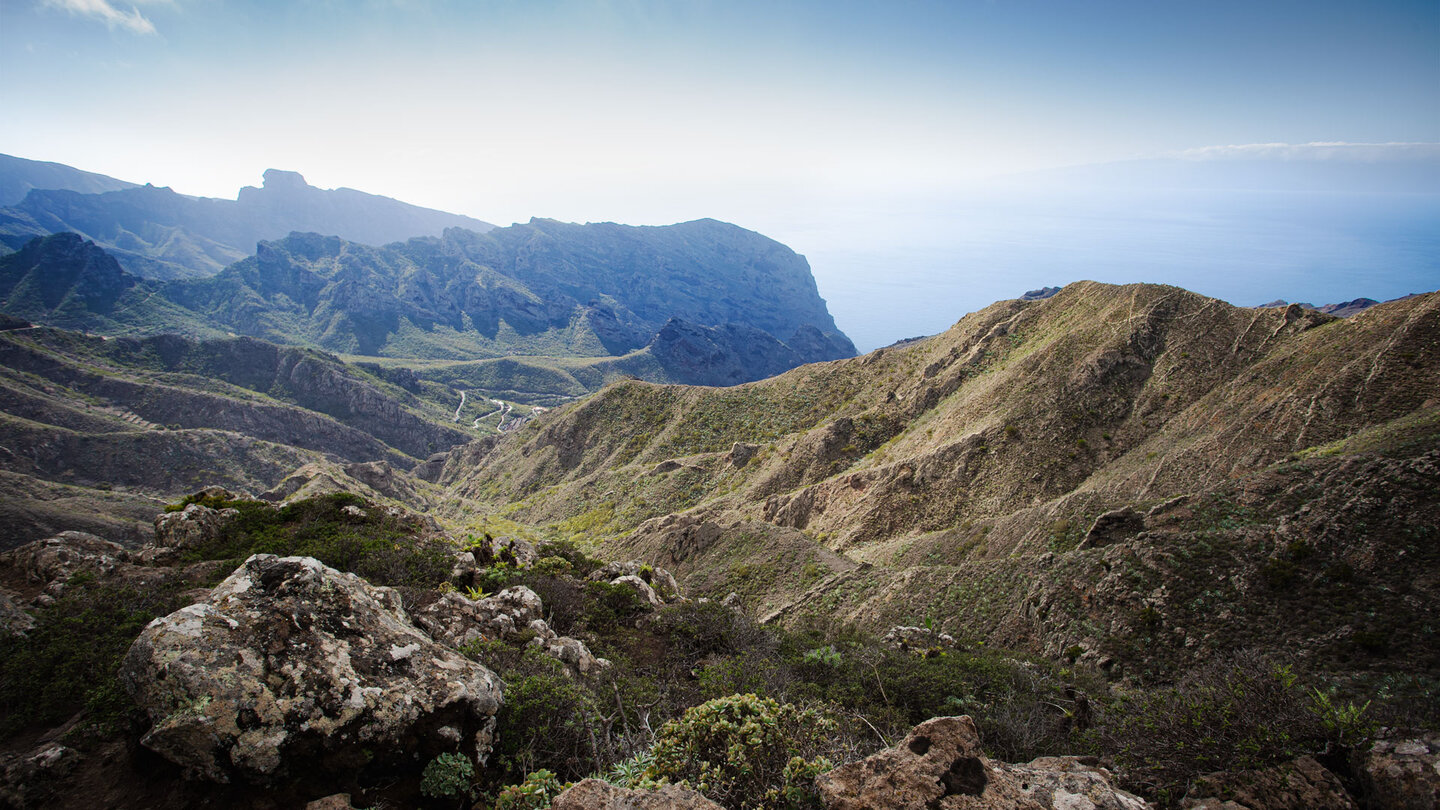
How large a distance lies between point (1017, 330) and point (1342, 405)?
27.2 metres

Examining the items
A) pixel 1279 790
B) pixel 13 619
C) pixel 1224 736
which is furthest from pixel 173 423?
pixel 1279 790

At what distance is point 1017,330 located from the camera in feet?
166

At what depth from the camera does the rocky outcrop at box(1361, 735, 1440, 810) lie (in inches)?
223

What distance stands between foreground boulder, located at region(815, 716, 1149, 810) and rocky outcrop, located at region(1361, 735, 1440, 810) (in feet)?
7.68

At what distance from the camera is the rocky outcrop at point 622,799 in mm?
5844

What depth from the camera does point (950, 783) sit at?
617 centimetres

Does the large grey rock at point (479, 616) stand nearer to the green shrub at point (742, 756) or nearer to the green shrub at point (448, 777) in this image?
the green shrub at point (448, 777)

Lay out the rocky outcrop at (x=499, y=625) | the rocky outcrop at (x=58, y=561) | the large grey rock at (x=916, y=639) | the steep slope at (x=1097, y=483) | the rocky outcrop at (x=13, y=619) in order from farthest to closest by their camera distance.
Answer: the large grey rock at (x=916, y=639) < the steep slope at (x=1097, y=483) < the rocky outcrop at (x=58, y=561) < the rocky outcrop at (x=499, y=625) < the rocky outcrop at (x=13, y=619)

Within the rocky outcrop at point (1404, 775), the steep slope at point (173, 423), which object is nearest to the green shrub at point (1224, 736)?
the rocky outcrop at point (1404, 775)

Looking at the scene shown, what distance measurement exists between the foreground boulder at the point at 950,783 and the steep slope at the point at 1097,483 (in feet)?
47.1

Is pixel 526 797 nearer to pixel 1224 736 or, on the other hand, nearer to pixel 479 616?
pixel 479 616

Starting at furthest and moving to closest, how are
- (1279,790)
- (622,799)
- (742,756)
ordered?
(742,756)
(1279,790)
(622,799)

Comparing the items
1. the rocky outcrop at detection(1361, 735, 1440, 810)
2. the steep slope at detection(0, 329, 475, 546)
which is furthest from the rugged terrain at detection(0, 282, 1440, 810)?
the steep slope at detection(0, 329, 475, 546)

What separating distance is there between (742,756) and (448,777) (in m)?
3.97
